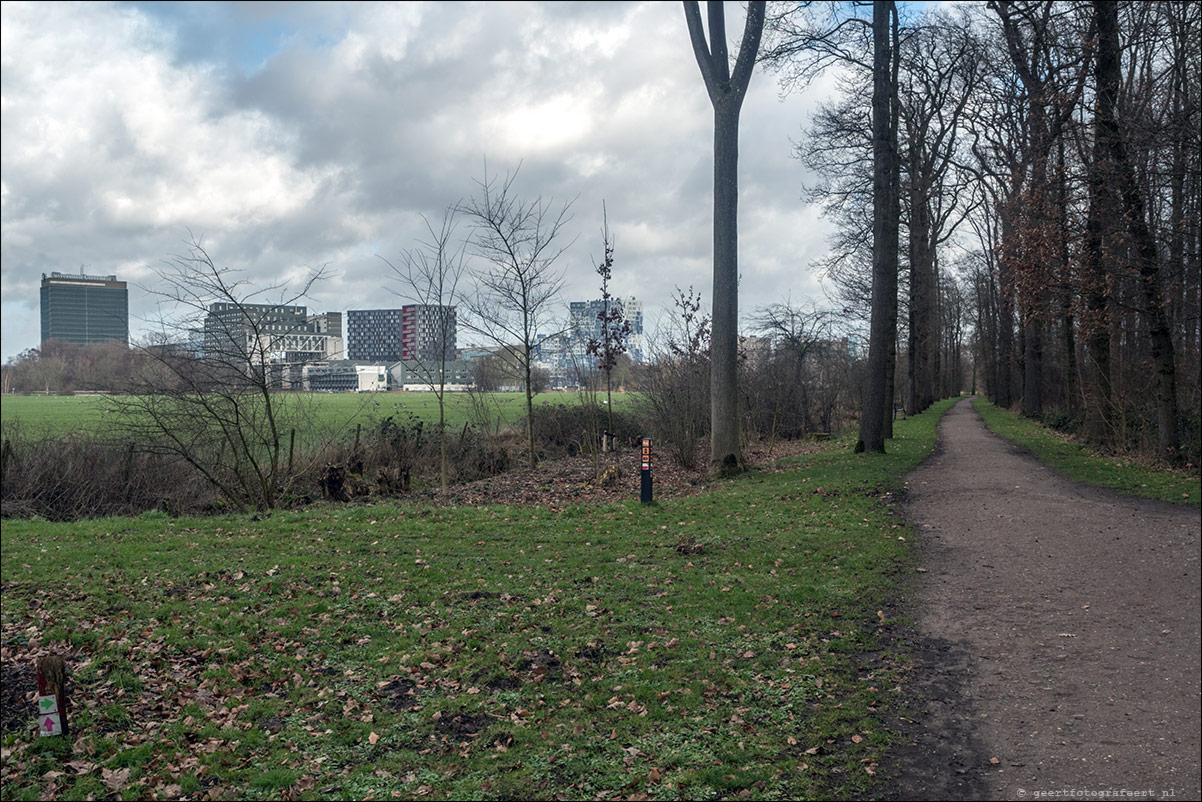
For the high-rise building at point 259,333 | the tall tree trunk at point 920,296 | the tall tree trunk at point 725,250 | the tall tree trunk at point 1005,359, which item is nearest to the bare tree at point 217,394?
the high-rise building at point 259,333

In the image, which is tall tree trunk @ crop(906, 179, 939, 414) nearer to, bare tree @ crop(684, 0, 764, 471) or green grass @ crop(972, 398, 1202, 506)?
green grass @ crop(972, 398, 1202, 506)

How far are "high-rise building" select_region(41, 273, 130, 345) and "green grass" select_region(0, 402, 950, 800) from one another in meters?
4.14

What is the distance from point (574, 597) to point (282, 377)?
28.6ft

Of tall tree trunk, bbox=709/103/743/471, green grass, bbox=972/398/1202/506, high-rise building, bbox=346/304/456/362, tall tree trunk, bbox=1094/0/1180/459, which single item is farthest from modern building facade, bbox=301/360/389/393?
tall tree trunk, bbox=1094/0/1180/459

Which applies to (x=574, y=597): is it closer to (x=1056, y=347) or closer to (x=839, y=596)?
(x=839, y=596)

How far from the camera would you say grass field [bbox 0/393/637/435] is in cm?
1332

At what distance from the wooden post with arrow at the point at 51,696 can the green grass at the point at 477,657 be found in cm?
15

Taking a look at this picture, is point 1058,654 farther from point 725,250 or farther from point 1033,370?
point 1033,370

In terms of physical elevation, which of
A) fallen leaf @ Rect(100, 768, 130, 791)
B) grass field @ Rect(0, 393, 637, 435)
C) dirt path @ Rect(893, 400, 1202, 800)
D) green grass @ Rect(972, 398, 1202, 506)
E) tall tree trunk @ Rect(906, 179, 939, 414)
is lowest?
fallen leaf @ Rect(100, 768, 130, 791)

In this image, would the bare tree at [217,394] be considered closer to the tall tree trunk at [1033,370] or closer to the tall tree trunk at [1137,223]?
the tall tree trunk at [1137,223]

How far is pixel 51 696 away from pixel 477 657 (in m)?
2.87

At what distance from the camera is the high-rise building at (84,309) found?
46.4ft

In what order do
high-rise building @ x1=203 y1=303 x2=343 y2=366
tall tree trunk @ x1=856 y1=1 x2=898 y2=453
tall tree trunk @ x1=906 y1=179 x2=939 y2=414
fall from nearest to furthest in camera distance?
1. high-rise building @ x1=203 y1=303 x2=343 y2=366
2. tall tree trunk @ x1=856 y1=1 x2=898 y2=453
3. tall tree trunk @ x1=906 y1=179 x2=939 y2=414

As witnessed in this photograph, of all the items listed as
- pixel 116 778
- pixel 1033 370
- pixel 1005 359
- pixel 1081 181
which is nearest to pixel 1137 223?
pixel 1081 181
